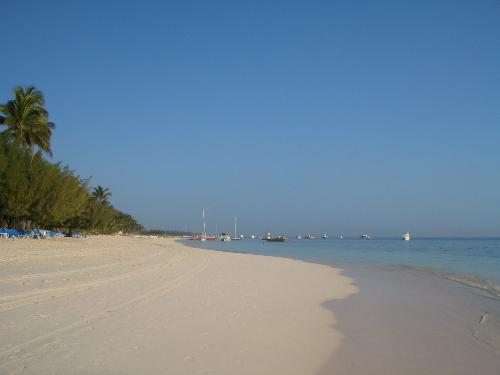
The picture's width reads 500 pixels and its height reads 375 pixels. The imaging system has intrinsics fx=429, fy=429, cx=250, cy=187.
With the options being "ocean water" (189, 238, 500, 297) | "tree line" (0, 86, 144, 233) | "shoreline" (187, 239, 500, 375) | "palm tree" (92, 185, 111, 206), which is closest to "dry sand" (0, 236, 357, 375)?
"shoreline" (187, 239, 500, 375)

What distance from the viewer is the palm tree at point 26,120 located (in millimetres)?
41594

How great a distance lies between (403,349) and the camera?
727cm

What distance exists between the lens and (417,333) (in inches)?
338

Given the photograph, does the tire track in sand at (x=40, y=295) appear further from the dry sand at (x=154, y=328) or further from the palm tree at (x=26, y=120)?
the palm tree at (x=26, y=120)

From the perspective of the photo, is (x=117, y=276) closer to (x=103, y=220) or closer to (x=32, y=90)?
(x=32, y=90)

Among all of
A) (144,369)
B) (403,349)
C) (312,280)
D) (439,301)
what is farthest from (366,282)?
(144,369)

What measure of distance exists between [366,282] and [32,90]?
39575 mm

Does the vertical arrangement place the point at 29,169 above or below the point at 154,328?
above

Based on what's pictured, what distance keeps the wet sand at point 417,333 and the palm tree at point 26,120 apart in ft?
126

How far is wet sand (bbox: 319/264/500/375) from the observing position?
634 centimetres

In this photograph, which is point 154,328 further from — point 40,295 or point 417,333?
point 417,333

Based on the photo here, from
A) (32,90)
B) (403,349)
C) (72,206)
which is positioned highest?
(32,90)

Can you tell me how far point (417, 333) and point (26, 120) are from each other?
43002mm

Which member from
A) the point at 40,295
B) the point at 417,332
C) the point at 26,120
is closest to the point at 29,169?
the point at 26,120
